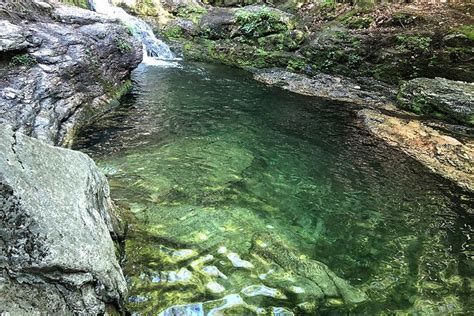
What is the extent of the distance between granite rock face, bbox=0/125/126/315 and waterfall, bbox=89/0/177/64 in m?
13.2

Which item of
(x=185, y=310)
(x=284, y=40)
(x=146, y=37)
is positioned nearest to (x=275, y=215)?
(x=185, y=310)

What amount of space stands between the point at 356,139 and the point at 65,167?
24.0 ft

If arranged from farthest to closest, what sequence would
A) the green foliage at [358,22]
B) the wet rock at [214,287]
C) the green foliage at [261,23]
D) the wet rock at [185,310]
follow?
the green foliage at [261,23]
the green foliage at [358,22]
the wet rock at [214,287]
the wet rock at [185,310]

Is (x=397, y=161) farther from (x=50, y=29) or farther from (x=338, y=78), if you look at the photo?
(x=50, y=29)

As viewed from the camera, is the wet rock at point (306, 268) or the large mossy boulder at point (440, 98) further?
the large mossy boulder at point (440, 98)

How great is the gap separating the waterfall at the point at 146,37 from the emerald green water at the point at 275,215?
21.4 feet

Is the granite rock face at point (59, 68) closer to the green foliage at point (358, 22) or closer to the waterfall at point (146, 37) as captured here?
the waterfall at point (146, 37)

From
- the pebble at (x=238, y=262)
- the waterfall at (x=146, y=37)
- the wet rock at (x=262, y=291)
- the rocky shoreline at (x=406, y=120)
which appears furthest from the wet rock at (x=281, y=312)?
the waterfall at (x=146, y=37)

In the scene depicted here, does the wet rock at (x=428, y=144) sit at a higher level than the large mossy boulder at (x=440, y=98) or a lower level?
lower

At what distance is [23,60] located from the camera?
302 inches

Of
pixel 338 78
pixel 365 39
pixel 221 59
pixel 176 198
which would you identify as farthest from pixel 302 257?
pixel 221 59

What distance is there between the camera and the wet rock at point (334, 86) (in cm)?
1248

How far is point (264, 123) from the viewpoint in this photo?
9727mm

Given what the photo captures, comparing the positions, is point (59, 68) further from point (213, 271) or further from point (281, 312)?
point (281, 312)
